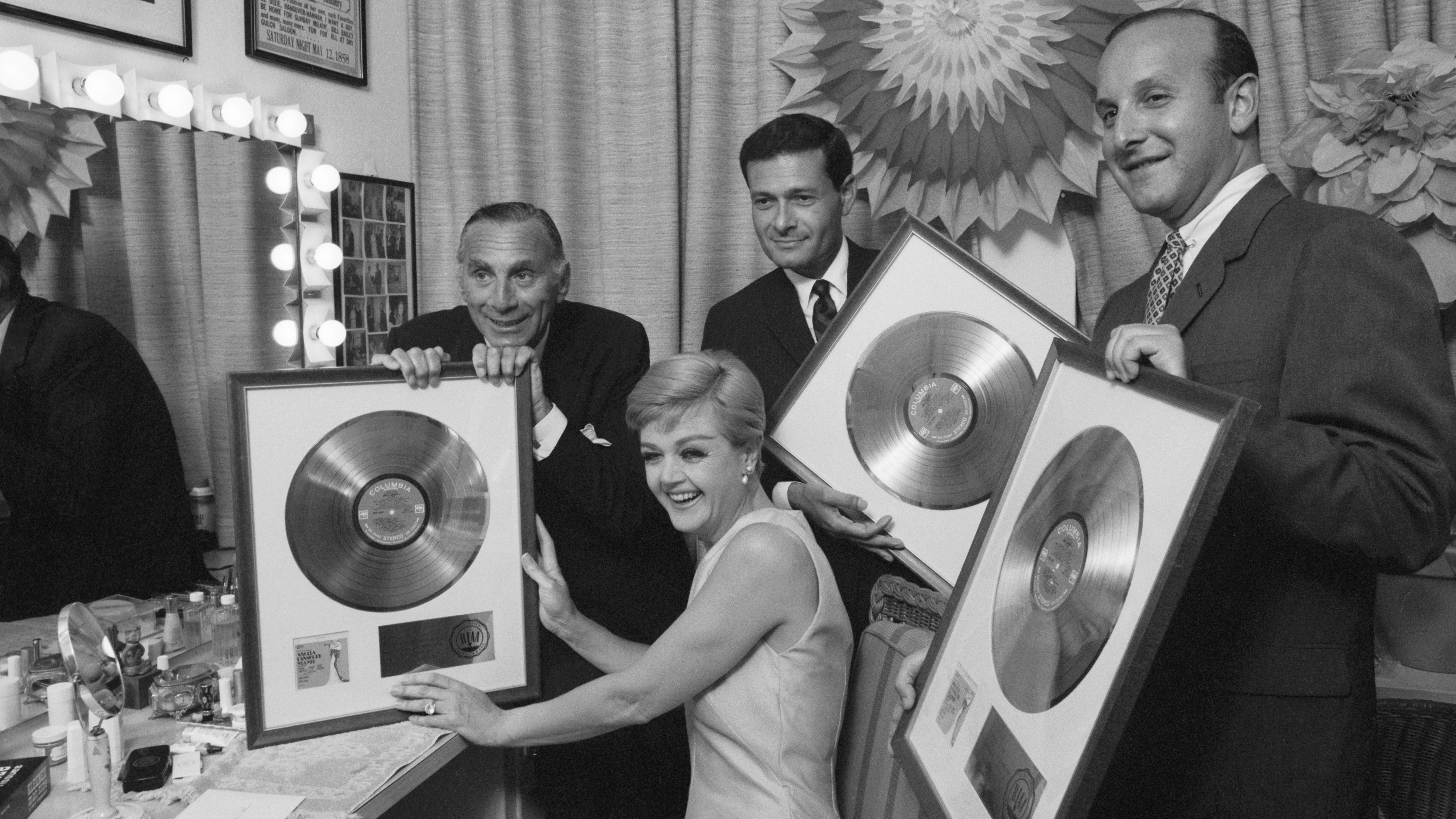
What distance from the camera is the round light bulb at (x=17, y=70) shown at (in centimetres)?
206

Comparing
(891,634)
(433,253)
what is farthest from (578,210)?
(891,634)

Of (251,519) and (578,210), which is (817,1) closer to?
(578,210)

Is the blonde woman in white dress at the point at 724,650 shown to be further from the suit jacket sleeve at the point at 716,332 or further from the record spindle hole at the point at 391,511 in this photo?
the suit jacket sleeve at the point at 716,332

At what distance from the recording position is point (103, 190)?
7.38 feet

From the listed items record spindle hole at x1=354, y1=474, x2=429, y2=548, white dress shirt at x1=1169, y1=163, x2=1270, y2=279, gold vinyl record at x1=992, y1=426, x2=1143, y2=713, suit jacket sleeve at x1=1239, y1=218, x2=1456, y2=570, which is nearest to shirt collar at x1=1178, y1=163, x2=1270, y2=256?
white dress shirt at x1=1169, y1=163, x2=1270, y2=279

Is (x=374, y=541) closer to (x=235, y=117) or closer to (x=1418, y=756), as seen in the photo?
(x=235, y=117)

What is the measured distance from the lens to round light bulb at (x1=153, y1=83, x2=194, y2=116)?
93.9 inches

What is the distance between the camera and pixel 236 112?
257 cm

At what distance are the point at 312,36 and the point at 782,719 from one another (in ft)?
8.06

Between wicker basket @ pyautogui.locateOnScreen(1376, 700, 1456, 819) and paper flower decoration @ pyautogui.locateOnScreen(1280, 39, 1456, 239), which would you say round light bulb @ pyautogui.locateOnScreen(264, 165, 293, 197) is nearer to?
paper flower decoration @ pyautogui.locateOnScreen(1280, 39, 1456, 239)

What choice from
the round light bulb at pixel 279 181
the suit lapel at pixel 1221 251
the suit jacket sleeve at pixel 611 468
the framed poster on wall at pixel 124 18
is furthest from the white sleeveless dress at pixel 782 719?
the framed poster on wall at pixel 124 18

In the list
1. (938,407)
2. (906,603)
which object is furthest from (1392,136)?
(906,603)

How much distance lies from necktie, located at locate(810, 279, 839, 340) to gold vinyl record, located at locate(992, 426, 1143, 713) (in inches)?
47.1

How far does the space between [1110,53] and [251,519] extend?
155 centimetres
